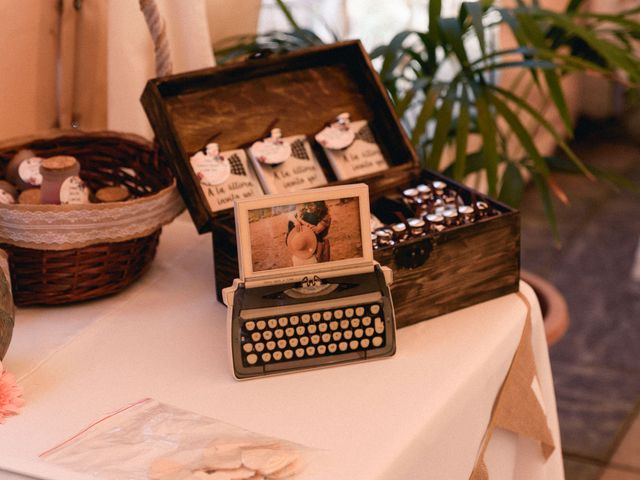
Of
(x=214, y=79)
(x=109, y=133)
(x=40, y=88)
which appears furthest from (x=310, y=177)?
(x=40, y=88)

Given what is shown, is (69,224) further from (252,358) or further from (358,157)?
(358,157)

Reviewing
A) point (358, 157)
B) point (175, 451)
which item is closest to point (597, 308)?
point (358, 157)

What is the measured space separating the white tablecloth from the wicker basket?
39mm

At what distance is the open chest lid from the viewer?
1.33 meters

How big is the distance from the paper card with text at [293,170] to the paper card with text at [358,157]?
0.03 meters

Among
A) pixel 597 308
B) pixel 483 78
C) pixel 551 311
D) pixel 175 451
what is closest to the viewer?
pixel 175 451

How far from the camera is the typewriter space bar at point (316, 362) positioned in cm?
112

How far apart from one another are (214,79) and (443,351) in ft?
1.90

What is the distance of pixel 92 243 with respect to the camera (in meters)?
1.24

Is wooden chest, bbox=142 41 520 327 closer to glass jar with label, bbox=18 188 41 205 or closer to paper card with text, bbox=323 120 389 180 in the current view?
paper card with text, bbox=323 120 389 180

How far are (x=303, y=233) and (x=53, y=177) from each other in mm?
399

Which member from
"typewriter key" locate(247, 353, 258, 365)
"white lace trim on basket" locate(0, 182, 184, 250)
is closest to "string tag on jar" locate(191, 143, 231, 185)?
"white lace trim on basket" locate(0, 182, 184, 250)

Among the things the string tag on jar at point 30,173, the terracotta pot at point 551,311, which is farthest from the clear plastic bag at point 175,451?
the terracotta pot at point 551,311

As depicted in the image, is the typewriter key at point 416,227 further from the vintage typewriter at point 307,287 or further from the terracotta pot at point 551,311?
the terracotta pot at point 551,311
